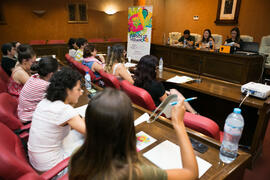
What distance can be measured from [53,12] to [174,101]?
7658mm

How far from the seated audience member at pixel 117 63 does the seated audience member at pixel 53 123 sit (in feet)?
4.78

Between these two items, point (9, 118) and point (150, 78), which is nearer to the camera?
point (9, 118)

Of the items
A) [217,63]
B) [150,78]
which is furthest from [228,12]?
[150,78]

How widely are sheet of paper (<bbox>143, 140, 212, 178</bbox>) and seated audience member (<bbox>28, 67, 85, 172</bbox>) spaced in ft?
1.54

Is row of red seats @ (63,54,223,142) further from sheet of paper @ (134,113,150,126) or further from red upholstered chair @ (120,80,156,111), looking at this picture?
sheet of paper @ (134,113,150,126)

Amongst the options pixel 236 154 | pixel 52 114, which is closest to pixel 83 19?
pixel 52 114

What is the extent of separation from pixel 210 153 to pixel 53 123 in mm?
997

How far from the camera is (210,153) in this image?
3.63ft

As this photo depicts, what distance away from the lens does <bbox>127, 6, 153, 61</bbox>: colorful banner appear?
486 cm

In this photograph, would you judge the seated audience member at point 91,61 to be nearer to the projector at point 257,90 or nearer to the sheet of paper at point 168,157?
the projector at point 257,90

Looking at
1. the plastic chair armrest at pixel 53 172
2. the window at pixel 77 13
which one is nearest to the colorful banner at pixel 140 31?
the window at pixel 77 13

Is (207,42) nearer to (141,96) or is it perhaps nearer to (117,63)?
(117,63)

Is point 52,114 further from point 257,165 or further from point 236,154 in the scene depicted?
point 257,165

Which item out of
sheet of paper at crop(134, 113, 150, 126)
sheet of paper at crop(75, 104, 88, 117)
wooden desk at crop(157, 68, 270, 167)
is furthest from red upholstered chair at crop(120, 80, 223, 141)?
wooden desk at crop(157, 68, 270, 167)
